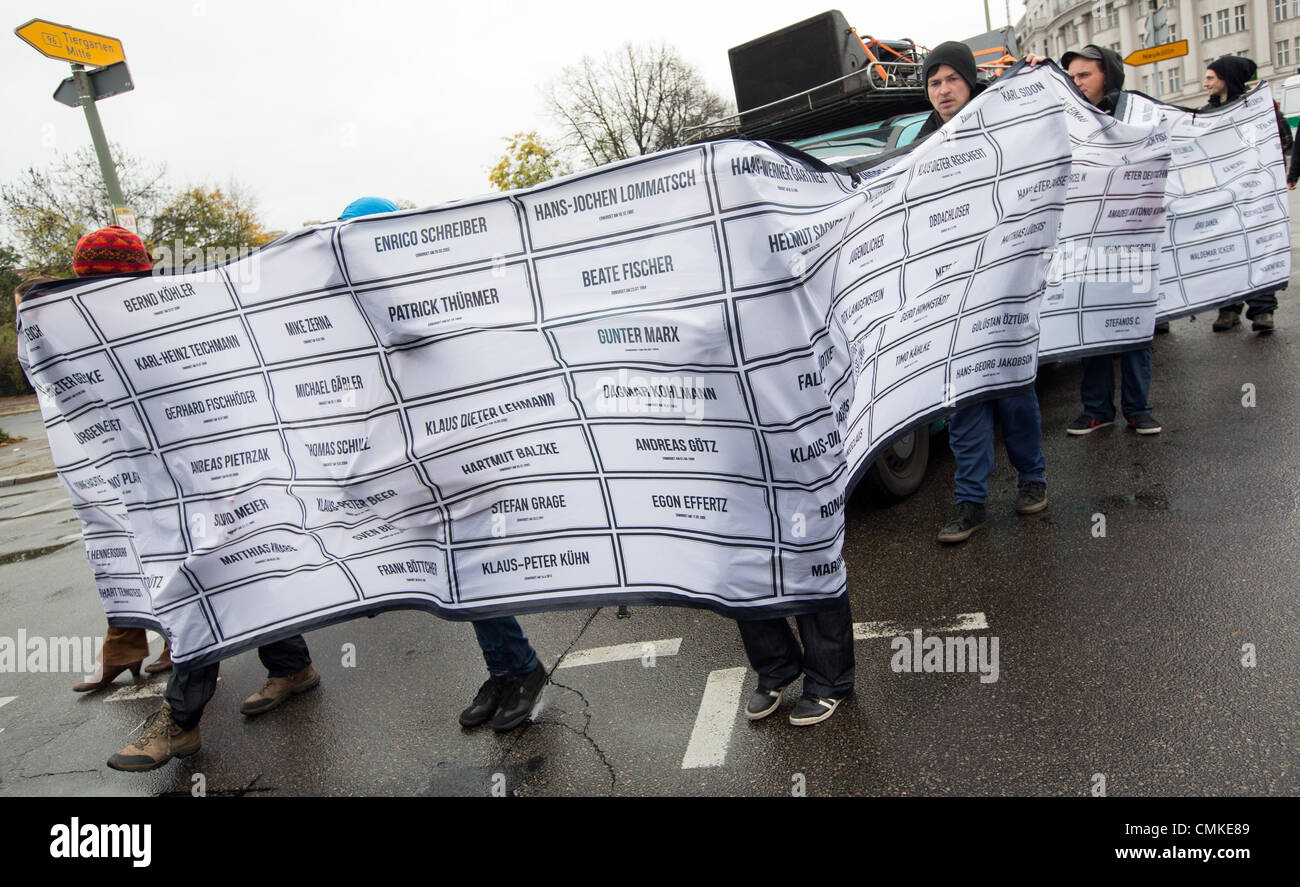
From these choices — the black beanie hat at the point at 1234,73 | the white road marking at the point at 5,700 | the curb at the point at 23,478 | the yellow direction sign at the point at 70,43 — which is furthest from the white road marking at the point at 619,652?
the curb at the point at 23,478

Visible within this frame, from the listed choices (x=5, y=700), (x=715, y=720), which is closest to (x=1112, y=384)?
(x=715, y=720)

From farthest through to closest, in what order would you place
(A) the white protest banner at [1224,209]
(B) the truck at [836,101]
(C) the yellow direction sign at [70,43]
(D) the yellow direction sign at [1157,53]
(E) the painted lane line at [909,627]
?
(D) the yellow direction sign at [1157,53]
(C) the yellow direction sign at [70,43]
(A) the white protest banner at [1224,209]
(B) the truck at [836,101]
(E) the painted lane line at [909,627]

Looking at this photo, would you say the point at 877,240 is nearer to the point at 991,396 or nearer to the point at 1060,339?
the point at 991,396

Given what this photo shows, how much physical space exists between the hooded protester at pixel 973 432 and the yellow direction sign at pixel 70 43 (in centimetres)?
894

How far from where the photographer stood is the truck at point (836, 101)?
18.0 feet

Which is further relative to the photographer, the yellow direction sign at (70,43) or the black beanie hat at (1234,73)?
the yellow direction sign at (70,43)

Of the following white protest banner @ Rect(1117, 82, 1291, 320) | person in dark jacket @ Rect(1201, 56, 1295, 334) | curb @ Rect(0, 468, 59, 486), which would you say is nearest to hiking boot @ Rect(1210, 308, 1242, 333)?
person in dark jacket @ Rect(1201, 56, 1295, 334)

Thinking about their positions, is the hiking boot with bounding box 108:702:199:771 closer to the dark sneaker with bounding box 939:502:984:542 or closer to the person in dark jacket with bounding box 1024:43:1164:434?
the dark sneaker with bounding box 939:502:984:542

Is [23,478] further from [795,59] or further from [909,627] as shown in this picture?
[909,627]

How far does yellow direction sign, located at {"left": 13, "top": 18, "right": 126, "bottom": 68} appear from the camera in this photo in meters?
9.09

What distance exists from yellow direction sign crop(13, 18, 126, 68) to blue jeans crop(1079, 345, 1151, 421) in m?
10.1

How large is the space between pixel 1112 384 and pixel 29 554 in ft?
29.7

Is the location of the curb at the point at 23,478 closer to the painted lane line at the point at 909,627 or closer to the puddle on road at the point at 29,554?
the puddle on road at the point at 29,554

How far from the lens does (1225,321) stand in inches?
323
